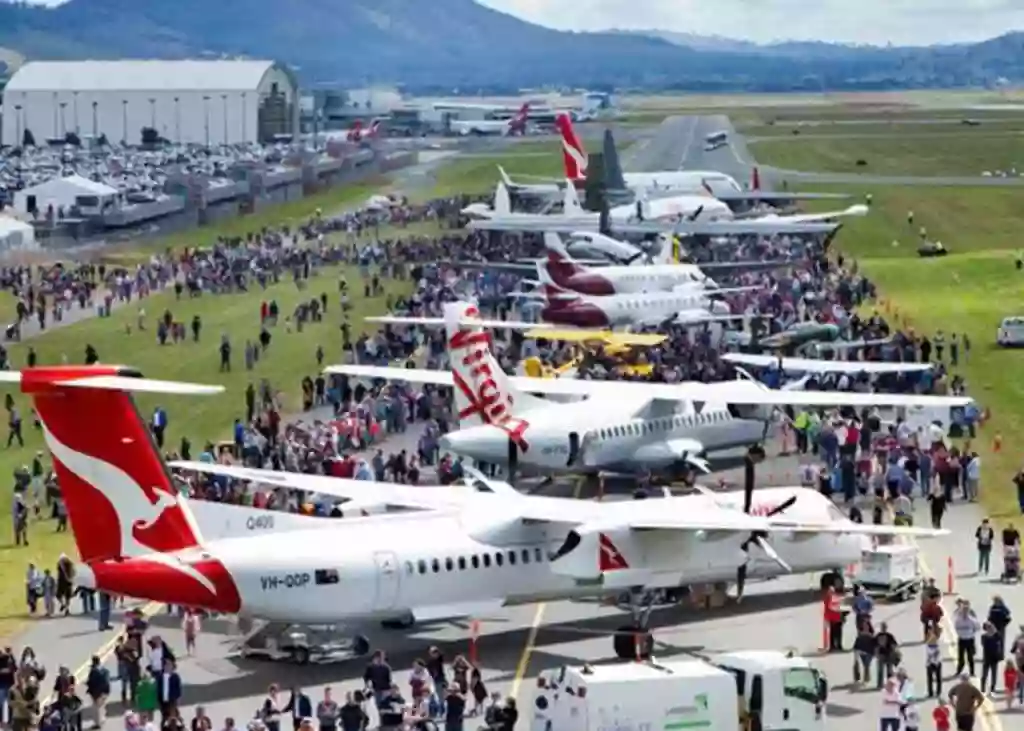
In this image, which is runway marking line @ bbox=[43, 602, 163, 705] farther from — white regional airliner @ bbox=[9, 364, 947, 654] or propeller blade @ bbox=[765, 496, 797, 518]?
propeller blade @ bbox=[765, 496, 797, 518]

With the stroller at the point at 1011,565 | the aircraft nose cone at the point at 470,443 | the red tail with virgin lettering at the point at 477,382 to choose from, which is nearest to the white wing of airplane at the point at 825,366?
the red tail with virgin lettering at the point at 477,382

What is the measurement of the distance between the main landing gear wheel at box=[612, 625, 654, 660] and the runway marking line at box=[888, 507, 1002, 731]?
5.40m

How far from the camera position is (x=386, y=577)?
38.3 metres

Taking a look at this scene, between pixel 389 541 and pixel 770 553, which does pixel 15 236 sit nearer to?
pixel 389 541

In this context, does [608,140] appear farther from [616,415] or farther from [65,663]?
[65,663]

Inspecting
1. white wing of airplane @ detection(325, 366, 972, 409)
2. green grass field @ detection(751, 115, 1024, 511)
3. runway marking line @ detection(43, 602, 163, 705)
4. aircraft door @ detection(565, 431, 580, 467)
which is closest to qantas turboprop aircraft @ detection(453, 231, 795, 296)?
green grass field @ detection(751, 115, 1024, 511)

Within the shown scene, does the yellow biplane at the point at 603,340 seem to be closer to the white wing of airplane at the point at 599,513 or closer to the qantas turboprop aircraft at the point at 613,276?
the qantas turboprop aircraft at the point at 613,276

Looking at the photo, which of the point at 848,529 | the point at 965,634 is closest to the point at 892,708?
the point at 965,634

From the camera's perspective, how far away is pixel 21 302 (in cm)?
9138

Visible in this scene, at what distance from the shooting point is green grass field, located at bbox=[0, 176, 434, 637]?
49.7 metres

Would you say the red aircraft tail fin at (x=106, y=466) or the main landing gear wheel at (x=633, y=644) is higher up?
the red aircraft tail fin at (x=106, y=466)

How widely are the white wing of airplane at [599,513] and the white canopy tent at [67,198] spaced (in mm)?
105548

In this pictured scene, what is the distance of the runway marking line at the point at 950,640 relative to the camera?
34.3 meters

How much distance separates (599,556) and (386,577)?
413 centimetres
